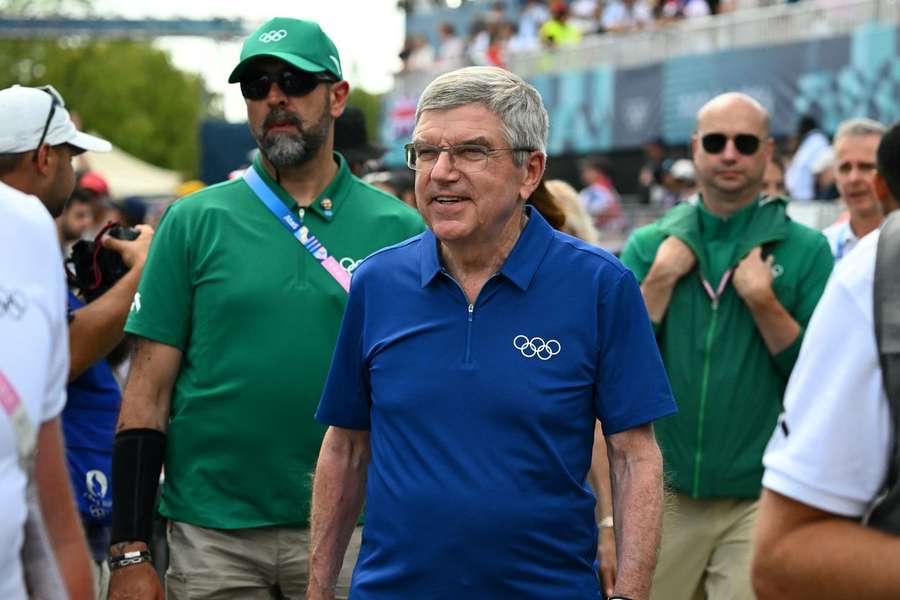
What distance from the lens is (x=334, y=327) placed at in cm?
494

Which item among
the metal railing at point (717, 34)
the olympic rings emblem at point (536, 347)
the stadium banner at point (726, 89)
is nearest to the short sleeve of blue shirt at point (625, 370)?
the olympic rings emblem at point (536, 347)

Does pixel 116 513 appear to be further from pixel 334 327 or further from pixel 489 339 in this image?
pixel 489 339

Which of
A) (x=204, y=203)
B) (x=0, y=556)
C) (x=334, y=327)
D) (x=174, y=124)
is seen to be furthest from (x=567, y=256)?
(x=174, y=124)

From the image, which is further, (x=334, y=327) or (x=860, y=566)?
(x=334, y=327)

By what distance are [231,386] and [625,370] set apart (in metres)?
1.48

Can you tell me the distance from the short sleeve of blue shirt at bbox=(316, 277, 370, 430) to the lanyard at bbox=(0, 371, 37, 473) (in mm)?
1510

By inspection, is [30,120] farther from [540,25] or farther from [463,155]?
[540,25]

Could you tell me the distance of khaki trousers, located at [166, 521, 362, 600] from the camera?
4965 millimetres

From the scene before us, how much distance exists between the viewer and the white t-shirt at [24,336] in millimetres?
2580

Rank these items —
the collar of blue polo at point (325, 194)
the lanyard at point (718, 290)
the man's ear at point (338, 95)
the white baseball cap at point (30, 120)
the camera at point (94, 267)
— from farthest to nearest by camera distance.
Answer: the lanyard at point (718, 290)
the camera at point (94, 267)
the man's ear at point (338, 95)
the collar of blue polo at point (325, 194)
the white baseball cap at point (30, 120)

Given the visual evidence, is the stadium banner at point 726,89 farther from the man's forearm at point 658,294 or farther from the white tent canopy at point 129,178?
the white tent canopy at point 129,178

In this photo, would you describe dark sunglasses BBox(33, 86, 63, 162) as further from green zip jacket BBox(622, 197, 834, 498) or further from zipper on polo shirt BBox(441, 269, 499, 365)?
green zip jacket BBox(622, 197, 834, 498)

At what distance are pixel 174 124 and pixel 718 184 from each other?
77.2 m

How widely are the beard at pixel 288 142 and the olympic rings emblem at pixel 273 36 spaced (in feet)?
0.73
